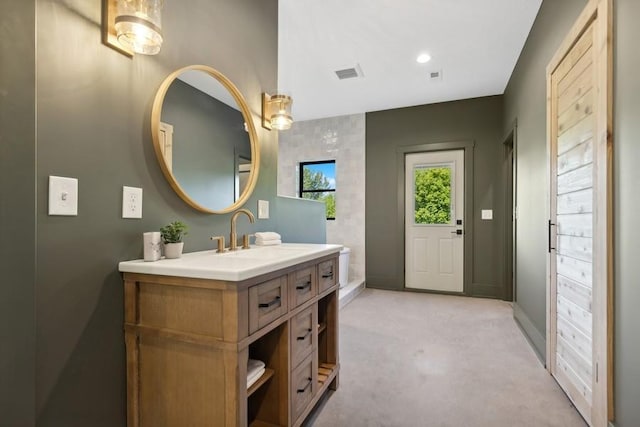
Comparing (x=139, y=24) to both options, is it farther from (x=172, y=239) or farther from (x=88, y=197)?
(x=172, y=239)

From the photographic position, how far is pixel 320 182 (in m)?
5.20

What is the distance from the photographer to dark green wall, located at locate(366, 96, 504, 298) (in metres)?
4.16

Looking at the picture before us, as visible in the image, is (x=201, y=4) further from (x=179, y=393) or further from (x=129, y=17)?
(x=179, y=393)

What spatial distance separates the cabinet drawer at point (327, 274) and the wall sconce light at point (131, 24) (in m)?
1.23

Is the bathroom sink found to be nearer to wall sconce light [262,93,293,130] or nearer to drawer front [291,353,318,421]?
drawer front [291,353,318,421]

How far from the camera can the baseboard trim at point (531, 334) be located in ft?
7.70

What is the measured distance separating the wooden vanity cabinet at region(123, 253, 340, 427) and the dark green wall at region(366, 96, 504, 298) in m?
3.35

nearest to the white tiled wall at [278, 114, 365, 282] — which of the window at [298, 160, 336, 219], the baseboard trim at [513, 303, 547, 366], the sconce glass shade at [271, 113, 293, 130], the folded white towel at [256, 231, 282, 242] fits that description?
the window at [298, 160, 336, 219]

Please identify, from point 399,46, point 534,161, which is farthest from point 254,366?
point 399,46

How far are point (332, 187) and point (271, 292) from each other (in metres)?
3.93

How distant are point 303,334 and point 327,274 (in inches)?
14.8

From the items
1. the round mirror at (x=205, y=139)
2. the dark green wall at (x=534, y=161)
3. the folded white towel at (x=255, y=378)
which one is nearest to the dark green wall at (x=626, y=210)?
the dark green wall at (x=534, y=161)

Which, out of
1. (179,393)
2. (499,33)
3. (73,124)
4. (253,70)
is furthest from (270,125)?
(499,33)

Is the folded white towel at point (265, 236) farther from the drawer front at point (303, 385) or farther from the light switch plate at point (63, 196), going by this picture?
the light switch plate at point (63, 196)
